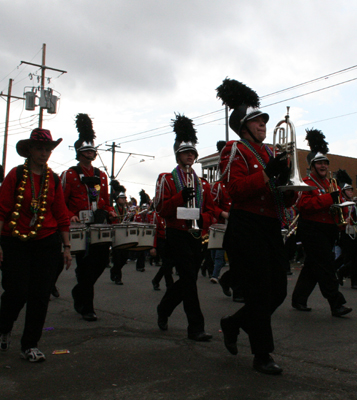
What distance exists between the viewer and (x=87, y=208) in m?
6.54

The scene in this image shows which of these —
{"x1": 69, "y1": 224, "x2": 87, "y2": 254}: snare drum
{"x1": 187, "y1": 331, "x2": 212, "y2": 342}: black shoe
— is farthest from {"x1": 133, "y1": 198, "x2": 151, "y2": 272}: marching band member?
{"x1": 187, "y1": 331, "x2": 212, "y2": 342}: black shoe

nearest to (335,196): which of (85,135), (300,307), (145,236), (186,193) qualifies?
(300,307)

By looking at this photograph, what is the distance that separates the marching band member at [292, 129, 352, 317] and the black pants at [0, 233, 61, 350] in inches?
141

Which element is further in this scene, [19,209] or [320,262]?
[320,262]

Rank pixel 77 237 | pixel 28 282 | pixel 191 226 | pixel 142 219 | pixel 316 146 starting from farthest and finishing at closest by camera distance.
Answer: pixel 142 219 < pixel 316 146 < pixel 77 237 < pixel 191 226 < pixel 28 282

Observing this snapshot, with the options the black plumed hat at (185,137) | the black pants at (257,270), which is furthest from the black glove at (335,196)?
the black pants at (257,270)

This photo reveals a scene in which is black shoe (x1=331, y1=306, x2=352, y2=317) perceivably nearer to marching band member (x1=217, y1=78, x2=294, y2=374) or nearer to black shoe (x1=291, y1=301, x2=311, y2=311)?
black shoe (x1=291, y1=301, x2=311, y2=311)

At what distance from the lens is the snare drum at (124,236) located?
643 cm

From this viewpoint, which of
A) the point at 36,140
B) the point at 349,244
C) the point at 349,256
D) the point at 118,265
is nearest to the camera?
the point at 36,140

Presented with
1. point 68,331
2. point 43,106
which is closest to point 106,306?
point 68,331

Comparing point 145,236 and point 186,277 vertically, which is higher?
point 145,236

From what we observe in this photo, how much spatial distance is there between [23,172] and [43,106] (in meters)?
25.3

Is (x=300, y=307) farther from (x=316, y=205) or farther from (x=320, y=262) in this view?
(x=316, y=205)

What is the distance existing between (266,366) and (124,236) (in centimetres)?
304
